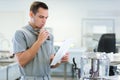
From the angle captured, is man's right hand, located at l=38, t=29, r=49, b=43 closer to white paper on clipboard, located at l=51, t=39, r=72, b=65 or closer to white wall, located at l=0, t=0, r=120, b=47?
white paper on clipboard, located at l=51, t=39, r=72, b=65

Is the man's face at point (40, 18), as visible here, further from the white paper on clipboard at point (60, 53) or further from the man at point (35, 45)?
the white paper on clipboard at point (60, 53)

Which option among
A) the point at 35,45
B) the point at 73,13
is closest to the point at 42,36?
the point at 35,45

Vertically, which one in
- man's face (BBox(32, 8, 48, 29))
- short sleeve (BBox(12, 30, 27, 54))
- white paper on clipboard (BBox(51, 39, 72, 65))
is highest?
man's face (BBox(32, 8, 48, 29))

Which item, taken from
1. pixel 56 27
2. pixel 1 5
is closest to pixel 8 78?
pixel 56 27

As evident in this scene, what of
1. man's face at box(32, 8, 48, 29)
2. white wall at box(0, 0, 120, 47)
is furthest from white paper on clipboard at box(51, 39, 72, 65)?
white wall at box(0, 0, 120, 47)

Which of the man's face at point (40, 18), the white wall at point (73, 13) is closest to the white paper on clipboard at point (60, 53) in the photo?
the man's face at point (40, 18)

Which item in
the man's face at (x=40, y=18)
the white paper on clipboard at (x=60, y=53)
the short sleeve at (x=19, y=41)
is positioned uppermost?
the man's face at (x=40, y=18)

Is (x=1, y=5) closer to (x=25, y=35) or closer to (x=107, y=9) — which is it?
(x=107, y=9)

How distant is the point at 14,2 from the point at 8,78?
3.62 metres

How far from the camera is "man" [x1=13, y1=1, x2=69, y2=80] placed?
1.74m

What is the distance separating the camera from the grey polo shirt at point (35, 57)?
1.77 metres

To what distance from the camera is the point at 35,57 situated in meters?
1.79

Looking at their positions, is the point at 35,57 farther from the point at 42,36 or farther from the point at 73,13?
the point at 73,13

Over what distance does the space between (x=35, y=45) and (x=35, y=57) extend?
0.12 metres
